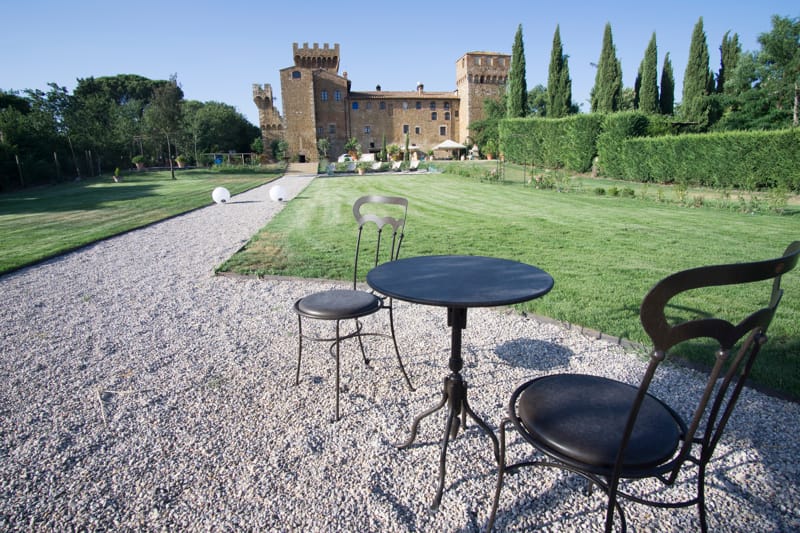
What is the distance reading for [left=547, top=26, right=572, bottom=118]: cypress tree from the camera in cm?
2664

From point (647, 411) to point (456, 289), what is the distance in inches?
30.1

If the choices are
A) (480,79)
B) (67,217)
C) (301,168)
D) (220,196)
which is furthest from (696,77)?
(67,217)

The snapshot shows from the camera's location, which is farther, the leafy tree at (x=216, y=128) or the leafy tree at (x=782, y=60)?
the leafy tree at (x=216, y=128)

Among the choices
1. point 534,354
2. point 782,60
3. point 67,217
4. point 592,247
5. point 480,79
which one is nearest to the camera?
point 534,354

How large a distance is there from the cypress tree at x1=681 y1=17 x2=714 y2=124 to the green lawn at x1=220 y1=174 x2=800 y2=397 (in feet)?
64.4

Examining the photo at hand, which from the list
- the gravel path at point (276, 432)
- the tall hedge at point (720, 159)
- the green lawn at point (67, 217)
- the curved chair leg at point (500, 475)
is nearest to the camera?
the curved chair leg at point (500, 475)

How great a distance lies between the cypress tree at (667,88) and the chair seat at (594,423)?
1308 inches

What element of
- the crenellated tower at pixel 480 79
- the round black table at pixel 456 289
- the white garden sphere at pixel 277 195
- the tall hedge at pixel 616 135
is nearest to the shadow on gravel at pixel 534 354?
the round black table at pixel 456 289

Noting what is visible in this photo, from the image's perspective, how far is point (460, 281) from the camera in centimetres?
188

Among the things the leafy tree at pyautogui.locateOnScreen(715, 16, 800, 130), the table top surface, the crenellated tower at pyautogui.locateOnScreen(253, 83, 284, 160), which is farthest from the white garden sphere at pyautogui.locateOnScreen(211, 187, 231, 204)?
the crenellated tower at pyautogui.locateOnScreen(253, 83, 284, 160)

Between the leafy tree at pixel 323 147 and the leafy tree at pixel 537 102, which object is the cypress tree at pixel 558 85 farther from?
the leafy tree at pixel 323 147

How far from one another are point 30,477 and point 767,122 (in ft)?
105

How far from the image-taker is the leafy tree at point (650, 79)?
26703 mm

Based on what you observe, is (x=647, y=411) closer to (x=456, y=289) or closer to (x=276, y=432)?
(x=456, y=289)
